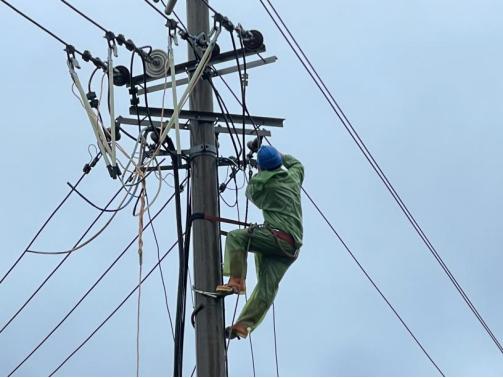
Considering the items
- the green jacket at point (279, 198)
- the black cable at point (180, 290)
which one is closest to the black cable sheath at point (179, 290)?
the black cable at point (180, 290)

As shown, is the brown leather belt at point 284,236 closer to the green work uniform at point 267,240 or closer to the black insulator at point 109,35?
the green work uniform at point 267,240

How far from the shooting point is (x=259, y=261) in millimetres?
9055

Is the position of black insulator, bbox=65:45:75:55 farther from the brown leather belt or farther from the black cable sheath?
the brown leather belt

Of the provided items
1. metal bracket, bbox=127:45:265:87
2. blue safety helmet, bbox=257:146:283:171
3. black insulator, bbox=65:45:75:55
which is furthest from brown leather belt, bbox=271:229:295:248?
black insulator, bbox=65:45:75:55

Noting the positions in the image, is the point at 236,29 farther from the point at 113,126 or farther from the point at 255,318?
the point at 255,318

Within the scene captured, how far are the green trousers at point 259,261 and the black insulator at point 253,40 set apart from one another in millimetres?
1737

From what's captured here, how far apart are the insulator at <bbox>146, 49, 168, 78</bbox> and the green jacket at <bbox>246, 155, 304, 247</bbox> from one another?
1249mm

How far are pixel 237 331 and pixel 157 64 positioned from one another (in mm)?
2504

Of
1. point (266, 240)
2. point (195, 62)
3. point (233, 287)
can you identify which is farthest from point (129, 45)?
point (233, 287)

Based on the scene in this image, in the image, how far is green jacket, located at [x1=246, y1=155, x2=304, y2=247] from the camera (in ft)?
29.6

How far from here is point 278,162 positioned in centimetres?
939

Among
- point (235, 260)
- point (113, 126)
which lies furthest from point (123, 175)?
point (235, 260)

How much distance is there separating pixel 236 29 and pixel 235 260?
2.20 metres

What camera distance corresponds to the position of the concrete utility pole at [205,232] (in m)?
8.13
